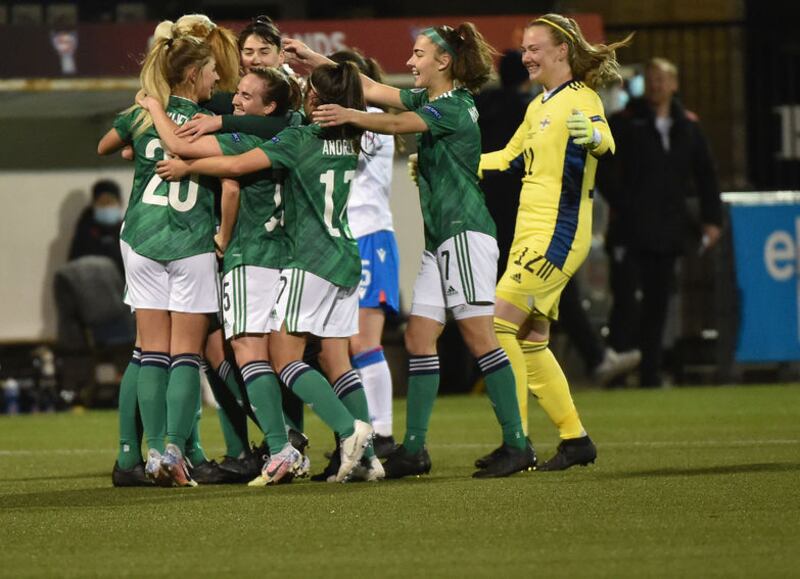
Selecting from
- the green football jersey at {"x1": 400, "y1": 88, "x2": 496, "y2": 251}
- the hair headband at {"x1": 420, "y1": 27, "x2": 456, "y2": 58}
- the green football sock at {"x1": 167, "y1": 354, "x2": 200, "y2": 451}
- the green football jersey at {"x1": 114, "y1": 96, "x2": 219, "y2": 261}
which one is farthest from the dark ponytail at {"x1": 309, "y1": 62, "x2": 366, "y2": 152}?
the green football sock at {"x1": 167, "y1": 354, "x2": 200, "y2": 451}

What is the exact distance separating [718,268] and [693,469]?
307 inches

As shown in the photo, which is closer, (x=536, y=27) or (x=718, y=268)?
(x=536, y=27)

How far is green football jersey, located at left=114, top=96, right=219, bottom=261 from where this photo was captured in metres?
7.77

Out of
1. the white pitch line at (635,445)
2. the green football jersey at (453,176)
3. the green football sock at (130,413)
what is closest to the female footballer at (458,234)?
the green football jersey at (453,176)

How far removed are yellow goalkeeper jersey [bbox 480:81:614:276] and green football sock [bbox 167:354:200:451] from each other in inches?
59.0

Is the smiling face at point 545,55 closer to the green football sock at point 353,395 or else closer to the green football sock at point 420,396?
the green football sock at point 420,396

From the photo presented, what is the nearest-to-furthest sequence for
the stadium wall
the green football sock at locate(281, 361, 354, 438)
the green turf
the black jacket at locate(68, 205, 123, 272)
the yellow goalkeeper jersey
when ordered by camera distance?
the green turf → the green football sock at locate(281, 361, 354, 438) → the yellow goalkeeper jersey → the black jacket at locate(68, 205, 123, 272) → the stadium wall

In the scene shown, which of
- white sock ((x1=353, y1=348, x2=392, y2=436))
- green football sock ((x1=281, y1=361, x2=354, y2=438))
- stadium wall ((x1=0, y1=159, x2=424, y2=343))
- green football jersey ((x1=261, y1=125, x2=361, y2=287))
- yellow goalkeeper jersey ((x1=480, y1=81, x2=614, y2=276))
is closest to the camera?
green football sock ((x1=281, y1=361, x2=354, y2=438))

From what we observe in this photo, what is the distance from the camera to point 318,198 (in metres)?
7.70

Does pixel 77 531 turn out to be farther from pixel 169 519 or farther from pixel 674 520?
pixel 674 520

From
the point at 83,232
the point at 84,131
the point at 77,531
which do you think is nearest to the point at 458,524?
the point at 77,531

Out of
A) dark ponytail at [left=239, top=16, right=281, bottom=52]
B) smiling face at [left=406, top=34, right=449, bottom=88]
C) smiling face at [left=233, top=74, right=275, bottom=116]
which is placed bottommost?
smiling face at [left=233, top=74, right=275, bottom=116]

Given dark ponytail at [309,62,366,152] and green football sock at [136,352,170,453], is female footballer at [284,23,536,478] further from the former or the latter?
green football sock at [136,352,170,453]

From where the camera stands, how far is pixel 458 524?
20.1 feet
